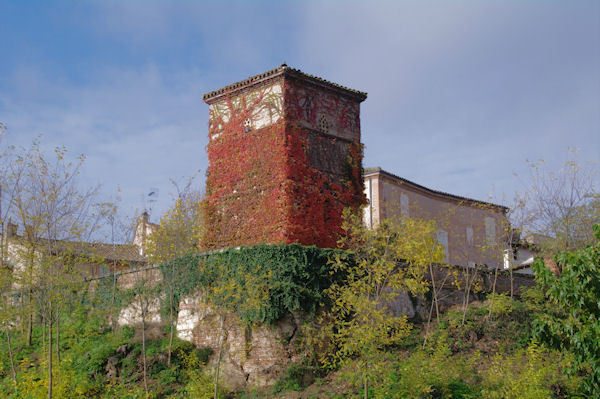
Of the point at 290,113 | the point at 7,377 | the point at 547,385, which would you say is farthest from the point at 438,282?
the point at 7,377

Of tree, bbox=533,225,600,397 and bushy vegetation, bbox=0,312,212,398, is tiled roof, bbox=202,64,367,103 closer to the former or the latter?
bushy vegetation, bbox=0,312,212,398

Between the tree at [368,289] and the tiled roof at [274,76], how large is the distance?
4.38 m

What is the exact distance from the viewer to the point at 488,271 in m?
20.4

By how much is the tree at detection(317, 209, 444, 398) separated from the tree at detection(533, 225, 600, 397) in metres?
3.82

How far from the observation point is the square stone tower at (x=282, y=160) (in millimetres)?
18703

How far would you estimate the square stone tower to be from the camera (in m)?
18.7

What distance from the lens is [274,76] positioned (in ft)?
63.8

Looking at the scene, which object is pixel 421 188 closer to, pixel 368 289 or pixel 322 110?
pixel 322 110

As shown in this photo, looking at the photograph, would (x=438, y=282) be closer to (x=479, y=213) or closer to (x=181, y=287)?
(x=181, y=287)

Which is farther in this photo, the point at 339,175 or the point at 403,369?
the point at 339,175

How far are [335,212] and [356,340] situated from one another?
6.59 m

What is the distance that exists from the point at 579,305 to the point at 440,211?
20.5 meters

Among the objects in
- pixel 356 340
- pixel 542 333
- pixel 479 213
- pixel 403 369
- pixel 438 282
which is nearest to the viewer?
pixel 542 333

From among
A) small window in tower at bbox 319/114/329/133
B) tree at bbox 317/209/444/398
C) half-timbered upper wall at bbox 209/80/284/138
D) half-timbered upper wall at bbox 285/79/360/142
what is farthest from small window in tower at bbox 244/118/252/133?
tree at bbox 317/209/444/398
